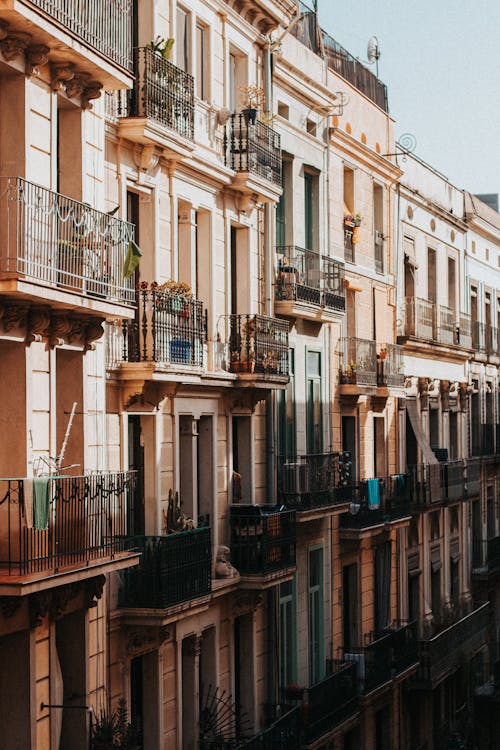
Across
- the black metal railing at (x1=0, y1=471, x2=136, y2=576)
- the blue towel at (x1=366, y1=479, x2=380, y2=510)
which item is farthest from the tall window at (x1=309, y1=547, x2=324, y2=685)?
the black metal railing at (x1=0, y1=471, x2=136, y2=576)

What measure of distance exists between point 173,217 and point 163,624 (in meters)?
6.29

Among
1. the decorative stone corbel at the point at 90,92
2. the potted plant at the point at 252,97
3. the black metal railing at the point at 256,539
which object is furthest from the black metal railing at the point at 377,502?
the decorative stone corbel at the point at 90,92

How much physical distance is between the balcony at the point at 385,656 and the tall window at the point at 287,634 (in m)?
2.78

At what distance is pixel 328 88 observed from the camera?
109ft

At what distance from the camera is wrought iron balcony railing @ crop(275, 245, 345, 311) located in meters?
29.3

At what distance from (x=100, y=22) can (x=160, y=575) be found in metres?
7.79

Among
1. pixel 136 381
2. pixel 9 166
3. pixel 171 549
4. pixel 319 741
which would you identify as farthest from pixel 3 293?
pixel 319 741

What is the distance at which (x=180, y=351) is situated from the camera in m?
22.5

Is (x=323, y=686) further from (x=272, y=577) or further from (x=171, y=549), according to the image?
(x=171, y=549)

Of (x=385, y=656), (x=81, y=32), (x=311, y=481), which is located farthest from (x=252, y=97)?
(x=385, y=656)

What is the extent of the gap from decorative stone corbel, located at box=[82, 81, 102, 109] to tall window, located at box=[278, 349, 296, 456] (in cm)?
1132

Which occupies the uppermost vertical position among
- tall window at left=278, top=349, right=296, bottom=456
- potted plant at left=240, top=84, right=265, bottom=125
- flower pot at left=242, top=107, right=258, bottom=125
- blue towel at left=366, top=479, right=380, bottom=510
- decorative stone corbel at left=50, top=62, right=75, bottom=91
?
potted plant at left=240, top=84, right=265, bottom=125

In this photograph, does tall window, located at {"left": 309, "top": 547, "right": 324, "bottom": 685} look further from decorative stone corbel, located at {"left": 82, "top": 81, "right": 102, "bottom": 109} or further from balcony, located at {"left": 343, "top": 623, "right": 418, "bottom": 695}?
decorative stone corbel, located at {"left": 82, "top": 81, "right": 102, "bottom": 109}

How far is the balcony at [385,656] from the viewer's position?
109ft
